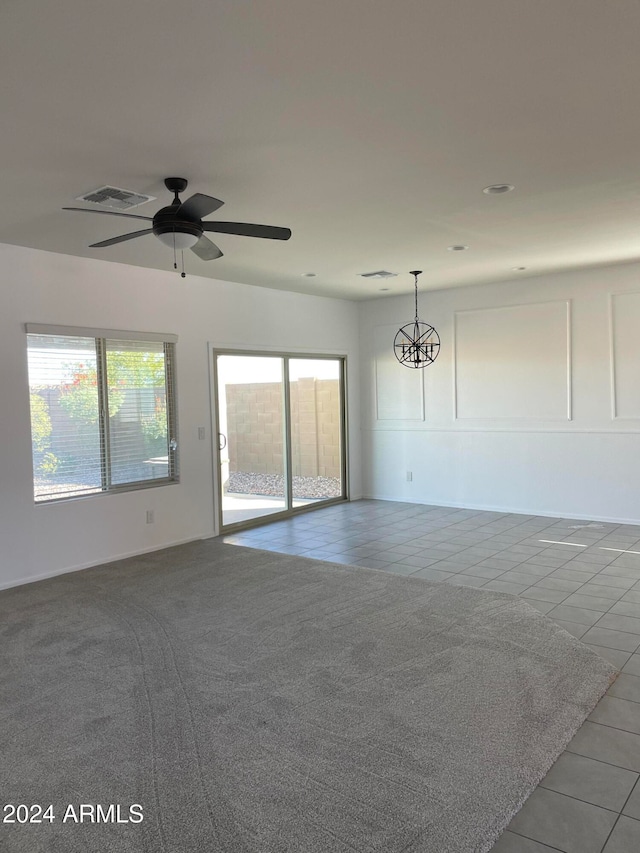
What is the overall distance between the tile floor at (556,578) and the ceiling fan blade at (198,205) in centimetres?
278

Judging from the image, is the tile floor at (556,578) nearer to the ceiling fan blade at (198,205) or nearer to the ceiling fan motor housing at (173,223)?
the ceiling fan blade at (198,205)

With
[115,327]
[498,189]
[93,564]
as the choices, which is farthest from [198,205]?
[93,564]

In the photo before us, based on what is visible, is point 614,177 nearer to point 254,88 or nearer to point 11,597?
point 254,88

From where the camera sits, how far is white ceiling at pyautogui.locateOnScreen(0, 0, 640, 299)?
204cm

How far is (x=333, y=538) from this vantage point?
6.16 meters

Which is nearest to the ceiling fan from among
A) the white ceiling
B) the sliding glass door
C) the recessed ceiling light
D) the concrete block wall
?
the white ceiling

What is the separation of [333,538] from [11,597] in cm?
287

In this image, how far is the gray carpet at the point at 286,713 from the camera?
81.3 inches

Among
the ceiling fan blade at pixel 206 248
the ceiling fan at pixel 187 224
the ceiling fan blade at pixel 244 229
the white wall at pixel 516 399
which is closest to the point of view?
the ceiling fan at pixel 187 224

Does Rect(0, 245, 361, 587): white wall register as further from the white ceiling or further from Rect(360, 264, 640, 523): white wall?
Rect(360, 264, 640, 523): white wall

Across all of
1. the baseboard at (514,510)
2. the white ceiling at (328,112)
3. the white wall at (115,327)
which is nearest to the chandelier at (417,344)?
the white wall at (115,327)

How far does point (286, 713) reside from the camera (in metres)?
2.76

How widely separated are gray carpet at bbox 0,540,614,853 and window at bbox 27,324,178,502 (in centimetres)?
113

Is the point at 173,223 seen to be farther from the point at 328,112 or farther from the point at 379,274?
the point at 379,274
